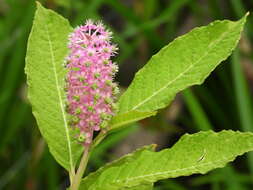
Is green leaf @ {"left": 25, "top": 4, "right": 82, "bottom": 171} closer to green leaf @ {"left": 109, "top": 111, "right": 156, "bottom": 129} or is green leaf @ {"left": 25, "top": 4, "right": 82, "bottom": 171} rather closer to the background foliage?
green leaf @ {"left": 109, "top": 111, "right": 156, "bottom": 129}

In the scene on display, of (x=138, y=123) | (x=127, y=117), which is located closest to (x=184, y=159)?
(x=127, y=117)

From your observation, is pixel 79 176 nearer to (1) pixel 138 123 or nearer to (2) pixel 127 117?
(2) pixel 127 117

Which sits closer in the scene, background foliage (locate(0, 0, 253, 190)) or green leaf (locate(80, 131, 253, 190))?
green leaf (locate(80, 131, 253, 190))

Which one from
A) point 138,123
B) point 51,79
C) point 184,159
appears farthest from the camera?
point 138,123

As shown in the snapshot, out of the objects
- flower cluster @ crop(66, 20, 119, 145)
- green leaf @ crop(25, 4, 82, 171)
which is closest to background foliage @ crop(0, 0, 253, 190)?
green leaf @ crop(25, 4, 82, 171)

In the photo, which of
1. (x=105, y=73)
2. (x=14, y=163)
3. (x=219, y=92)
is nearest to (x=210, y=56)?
(x=105, y=73)

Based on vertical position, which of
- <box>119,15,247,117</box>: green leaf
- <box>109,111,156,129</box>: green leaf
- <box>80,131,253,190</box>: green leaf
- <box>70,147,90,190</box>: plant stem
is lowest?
<box>80,131,253,190</box>: green leaf
